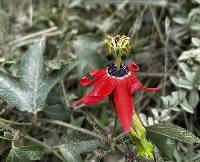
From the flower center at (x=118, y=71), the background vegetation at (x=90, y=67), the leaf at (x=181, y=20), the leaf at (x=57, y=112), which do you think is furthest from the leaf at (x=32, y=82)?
the leaf at (x=181, y=20)

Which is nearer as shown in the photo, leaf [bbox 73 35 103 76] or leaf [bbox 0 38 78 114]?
leaf [bbox 0 38 78 114]

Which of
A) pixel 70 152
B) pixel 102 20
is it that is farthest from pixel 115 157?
pixel 102 20

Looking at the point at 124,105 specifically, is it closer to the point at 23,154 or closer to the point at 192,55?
the point at 23,154

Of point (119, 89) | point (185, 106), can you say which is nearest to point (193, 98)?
point (185, 106)

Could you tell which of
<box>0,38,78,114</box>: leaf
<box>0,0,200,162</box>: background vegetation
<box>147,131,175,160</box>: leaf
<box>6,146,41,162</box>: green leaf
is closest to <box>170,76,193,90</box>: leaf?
<box>0,0,200,162</box>: background vegetation

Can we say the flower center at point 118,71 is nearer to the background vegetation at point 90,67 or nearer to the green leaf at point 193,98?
the background vegetation at point 90,67

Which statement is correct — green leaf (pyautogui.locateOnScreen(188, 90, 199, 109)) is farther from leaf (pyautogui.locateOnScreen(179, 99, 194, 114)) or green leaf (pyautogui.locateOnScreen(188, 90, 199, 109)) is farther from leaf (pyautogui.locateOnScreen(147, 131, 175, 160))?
leaf (pyautogui.locateOnScreen(147, 131, 175, 160))

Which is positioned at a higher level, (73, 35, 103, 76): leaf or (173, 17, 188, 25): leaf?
(173, 17, 188, 25): leaf
